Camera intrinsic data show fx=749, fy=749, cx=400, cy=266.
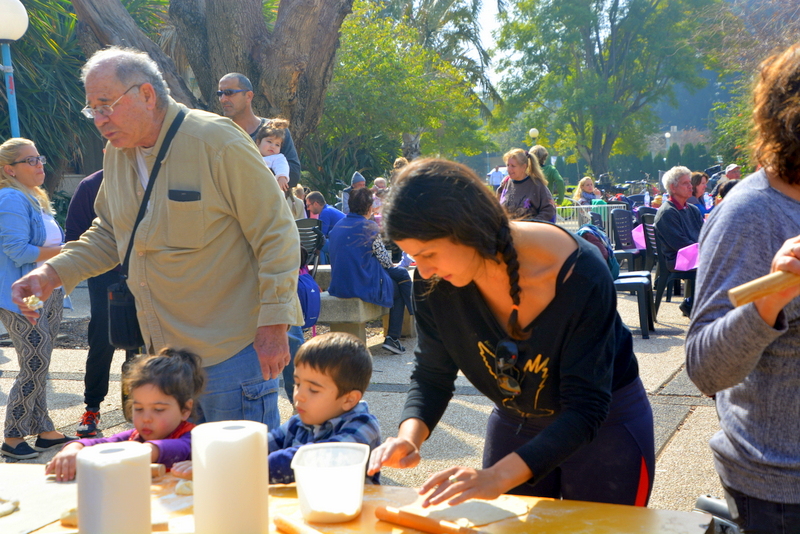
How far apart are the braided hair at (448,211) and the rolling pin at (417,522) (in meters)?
0.62

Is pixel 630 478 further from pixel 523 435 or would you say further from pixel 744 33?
pixel 744 33

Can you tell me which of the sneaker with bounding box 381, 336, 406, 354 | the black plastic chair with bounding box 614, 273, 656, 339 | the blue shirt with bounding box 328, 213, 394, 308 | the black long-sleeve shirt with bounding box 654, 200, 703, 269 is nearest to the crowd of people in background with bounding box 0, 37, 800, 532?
the blue shirt with bounding box 328, 213, 394, 308

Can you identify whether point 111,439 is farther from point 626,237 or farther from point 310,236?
point 626,237

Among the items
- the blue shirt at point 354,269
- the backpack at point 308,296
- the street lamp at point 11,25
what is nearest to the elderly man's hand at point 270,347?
the backpack at point 308,296

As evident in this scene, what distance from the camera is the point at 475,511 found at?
1.63 metres

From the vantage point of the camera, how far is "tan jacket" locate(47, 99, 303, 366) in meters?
2.75

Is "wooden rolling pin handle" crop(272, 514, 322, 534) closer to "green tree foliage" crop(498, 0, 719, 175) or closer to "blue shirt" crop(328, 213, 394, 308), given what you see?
"blue shirt" crop(328, 213, 394, 308)

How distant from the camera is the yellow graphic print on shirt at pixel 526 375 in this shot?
6.32 ft

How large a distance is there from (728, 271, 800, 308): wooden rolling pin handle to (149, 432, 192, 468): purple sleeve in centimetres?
163

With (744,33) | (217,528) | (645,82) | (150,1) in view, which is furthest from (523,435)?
(645,82)

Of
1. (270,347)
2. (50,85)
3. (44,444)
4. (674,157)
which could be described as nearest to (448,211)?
(270,347)

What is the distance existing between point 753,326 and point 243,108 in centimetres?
442

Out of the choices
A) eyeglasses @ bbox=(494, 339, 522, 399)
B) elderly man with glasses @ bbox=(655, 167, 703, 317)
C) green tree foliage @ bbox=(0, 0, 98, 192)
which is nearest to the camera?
eyeglasses @ bbox=(494, 339, 522, 399)

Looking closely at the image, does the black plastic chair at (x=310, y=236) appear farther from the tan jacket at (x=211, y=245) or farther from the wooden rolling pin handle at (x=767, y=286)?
the wooden rolling pin handle at (x=767, y=286)
